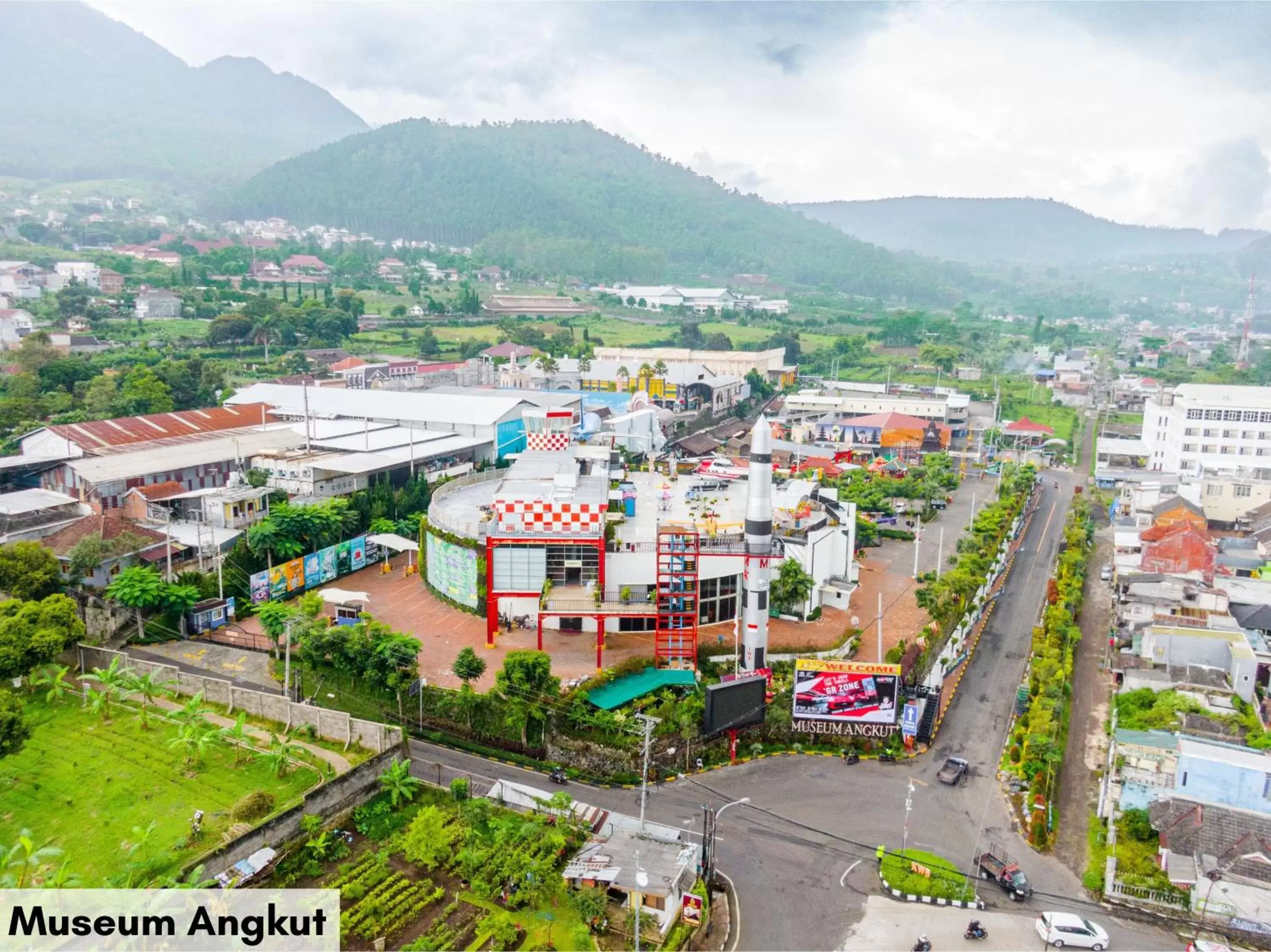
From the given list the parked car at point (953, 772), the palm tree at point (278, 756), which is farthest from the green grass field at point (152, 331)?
the parked car at point (953, 772)

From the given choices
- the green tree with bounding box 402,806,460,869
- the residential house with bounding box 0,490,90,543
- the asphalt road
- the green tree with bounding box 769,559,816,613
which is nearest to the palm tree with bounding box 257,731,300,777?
the asphalt road

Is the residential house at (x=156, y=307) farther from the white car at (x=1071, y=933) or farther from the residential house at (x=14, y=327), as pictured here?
the white car at (x=1071, y=933)

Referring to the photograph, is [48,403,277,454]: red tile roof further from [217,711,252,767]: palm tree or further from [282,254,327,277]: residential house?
[282,254,327,277]: residential house

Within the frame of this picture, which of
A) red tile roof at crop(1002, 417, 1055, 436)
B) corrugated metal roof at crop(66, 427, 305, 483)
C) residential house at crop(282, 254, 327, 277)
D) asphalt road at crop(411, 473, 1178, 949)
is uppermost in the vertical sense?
residential house at crop(282, 254, 327, 277)

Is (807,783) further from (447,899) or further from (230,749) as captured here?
(230,749)

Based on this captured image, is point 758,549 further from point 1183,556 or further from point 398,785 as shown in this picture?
point 1183,556

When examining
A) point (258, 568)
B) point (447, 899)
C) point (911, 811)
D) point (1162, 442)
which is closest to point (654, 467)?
point (258, 568)
